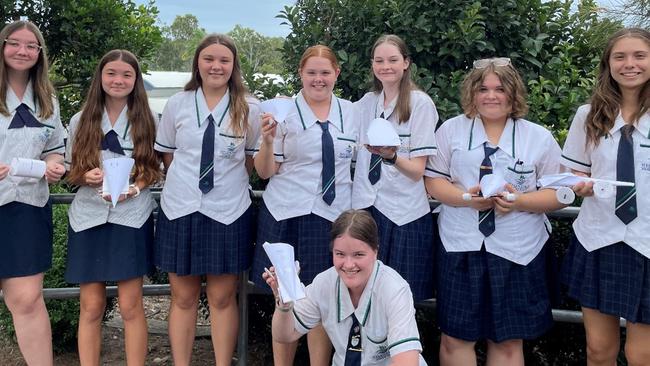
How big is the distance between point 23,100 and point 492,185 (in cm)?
244

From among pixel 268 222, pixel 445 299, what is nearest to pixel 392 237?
pixel 445 299

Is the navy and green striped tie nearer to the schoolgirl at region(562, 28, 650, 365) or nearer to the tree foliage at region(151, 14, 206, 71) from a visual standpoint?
the schoolgirl at region(562, 28, 650, 365)

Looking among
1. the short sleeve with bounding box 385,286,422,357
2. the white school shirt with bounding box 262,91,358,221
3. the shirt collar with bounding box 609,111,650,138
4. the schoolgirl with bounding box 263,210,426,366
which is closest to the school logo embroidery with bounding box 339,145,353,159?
the white school shirt with bounding box 262,91,358,221

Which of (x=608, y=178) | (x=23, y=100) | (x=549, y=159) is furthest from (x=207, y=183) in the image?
(x=608, y=178)

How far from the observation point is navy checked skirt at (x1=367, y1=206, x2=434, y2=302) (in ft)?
12.3

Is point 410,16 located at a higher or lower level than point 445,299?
higher

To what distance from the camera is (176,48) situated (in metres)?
51.1

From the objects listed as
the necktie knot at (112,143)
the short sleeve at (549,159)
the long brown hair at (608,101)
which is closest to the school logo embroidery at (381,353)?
the short sleeve at (549,159)

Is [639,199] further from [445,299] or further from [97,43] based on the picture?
[97,43]

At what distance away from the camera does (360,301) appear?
128 inches

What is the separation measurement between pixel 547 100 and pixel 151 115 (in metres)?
2.24

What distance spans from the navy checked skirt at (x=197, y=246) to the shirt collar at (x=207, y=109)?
1.67 ft

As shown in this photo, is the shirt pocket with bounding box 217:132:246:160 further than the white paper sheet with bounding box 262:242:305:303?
Yes

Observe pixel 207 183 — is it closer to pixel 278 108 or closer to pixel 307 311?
pixel 278 108
